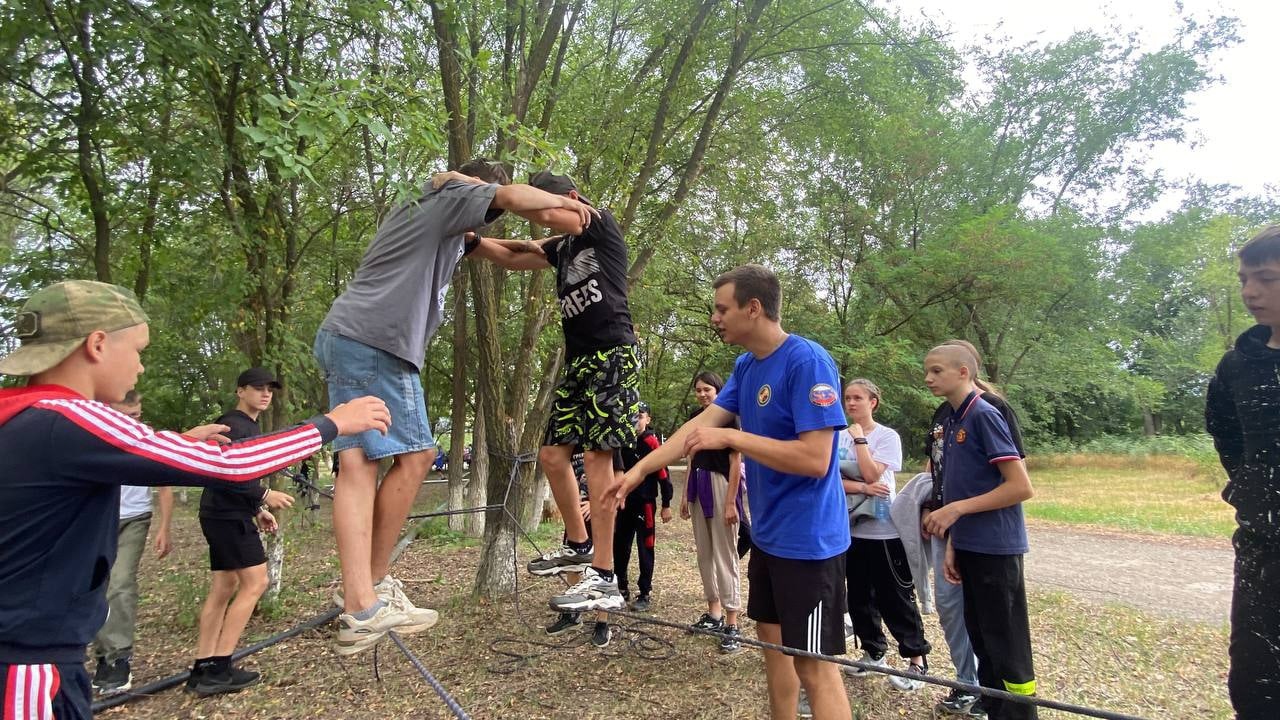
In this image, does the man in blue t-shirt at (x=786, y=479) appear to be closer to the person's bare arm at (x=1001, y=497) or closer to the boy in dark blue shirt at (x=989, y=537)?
the person's bare arm at (x=1001, y=497)

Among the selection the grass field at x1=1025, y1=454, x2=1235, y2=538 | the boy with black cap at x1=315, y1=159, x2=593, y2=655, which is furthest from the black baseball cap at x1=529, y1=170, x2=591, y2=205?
the grass field at x1=1025, y1=454, x2=1235, y2=538

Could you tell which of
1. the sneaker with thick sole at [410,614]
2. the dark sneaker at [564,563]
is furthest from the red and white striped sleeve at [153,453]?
the dark sneaker at [564,563]

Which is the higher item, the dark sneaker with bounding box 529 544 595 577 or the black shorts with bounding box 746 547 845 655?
the black shorts with bounding box 746 547 845 655

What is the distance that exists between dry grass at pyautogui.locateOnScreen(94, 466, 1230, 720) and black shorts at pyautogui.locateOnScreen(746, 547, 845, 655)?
4.34 feet

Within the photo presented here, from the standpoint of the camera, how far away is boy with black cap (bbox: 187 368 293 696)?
3.86m

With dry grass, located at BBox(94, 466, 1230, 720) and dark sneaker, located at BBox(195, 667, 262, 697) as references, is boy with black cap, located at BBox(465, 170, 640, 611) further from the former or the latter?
dark sneaker, located at BBox(195, 667, 262, 697)

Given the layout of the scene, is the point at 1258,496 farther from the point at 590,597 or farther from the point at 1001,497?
the point at 590,597

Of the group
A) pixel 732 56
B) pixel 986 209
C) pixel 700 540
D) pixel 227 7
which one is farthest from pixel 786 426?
pixel 986 209

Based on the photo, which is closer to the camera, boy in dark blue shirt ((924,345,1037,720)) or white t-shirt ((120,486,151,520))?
boy in dark blue shirt ((924,345,1037,720))

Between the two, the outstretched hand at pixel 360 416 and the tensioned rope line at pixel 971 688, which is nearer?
the tensioned rope line at pixel 971 688

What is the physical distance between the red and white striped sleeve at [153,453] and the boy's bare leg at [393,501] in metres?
0.94

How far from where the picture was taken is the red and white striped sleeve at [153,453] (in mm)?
1597

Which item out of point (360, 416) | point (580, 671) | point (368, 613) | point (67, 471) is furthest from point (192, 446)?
point (580, 671)

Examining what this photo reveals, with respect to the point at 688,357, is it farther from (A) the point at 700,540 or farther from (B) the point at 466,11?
(B) the point at 466,11
